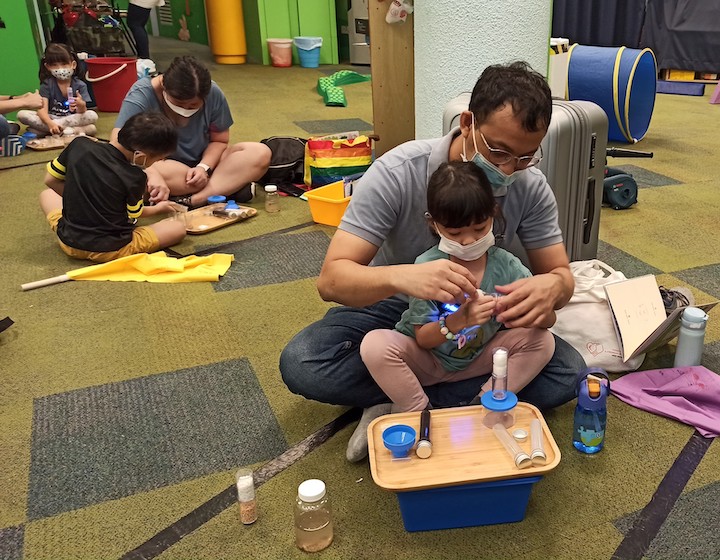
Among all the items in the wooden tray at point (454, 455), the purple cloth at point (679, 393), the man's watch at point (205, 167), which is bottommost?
the purple cloth at point (679, 393)

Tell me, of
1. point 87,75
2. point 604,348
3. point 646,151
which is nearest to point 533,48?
point 604,348

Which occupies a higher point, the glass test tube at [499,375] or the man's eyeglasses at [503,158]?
the man's eyeglasses at [503,158]

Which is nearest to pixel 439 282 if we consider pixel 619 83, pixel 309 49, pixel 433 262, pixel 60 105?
pixel 433 262

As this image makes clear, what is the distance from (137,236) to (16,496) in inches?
52.9

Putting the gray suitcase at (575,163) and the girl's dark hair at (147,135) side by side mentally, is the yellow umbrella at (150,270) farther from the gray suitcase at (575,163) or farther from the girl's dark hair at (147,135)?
the gray suitcase at (575,163)

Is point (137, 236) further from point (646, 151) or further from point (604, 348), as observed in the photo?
point (646, 151)

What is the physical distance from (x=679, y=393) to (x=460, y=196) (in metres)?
0.85

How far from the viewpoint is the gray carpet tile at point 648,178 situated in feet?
11.3

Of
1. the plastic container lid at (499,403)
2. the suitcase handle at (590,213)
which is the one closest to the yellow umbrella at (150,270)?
the suitcase handle at (590,213)

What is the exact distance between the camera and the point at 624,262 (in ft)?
8.21

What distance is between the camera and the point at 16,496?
1.42 meters

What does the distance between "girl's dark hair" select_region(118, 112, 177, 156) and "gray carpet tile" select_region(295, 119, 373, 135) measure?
7.30 feet

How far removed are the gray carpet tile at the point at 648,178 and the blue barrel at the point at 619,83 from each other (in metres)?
0.48

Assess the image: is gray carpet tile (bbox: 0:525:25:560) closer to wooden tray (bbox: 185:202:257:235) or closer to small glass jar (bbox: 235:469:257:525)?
small glass jar (bbox: 235:469:257:525)
